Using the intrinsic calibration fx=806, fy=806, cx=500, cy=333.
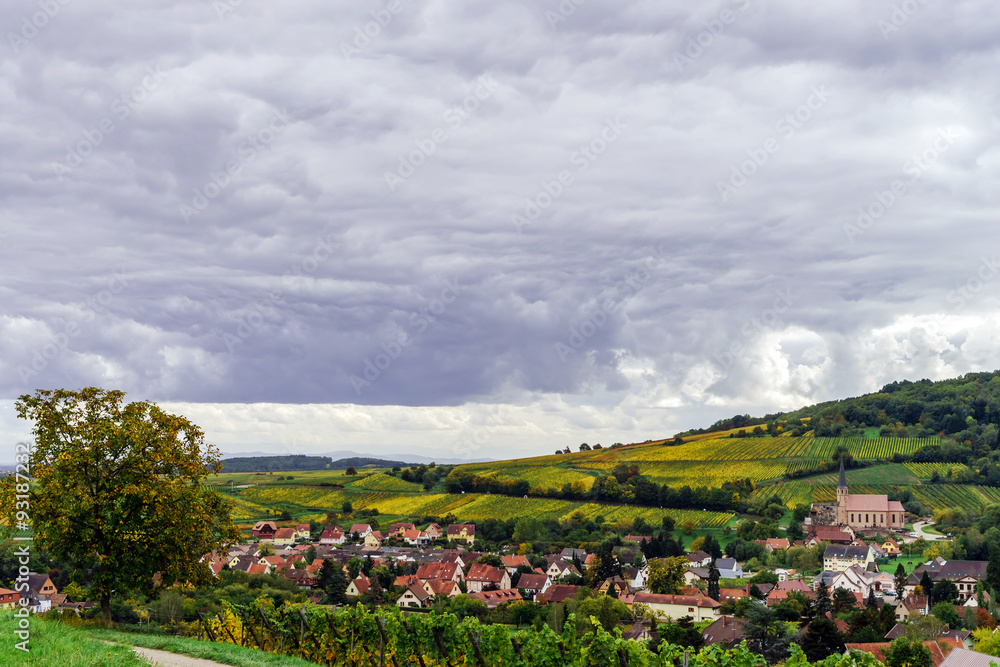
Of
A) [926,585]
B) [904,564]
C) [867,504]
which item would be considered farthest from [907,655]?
[867,504]

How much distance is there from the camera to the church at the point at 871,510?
5113 inches

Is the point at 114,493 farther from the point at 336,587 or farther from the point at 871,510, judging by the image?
the point at 871,510

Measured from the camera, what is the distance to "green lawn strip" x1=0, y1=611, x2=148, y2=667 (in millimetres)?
14341

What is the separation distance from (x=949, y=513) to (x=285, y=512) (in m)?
105

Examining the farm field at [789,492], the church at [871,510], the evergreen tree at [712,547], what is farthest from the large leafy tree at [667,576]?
the church at [871,510]

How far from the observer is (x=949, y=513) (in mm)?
120562

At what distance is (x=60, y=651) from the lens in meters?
15.2

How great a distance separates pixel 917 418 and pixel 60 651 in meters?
196

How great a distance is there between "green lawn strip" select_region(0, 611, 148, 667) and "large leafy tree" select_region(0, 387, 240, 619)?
4.41m

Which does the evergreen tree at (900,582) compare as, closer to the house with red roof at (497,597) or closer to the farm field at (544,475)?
the house with red roof at (497,597)

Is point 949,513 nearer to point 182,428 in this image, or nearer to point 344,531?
point 344,531

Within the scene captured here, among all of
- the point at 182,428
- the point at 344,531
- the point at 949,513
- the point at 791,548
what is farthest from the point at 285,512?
the point at 182,428

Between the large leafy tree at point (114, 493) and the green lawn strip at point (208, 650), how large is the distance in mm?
2177

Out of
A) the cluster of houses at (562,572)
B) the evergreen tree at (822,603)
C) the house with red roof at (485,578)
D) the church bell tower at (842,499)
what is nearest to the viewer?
the evergreen tree at (822,603)
